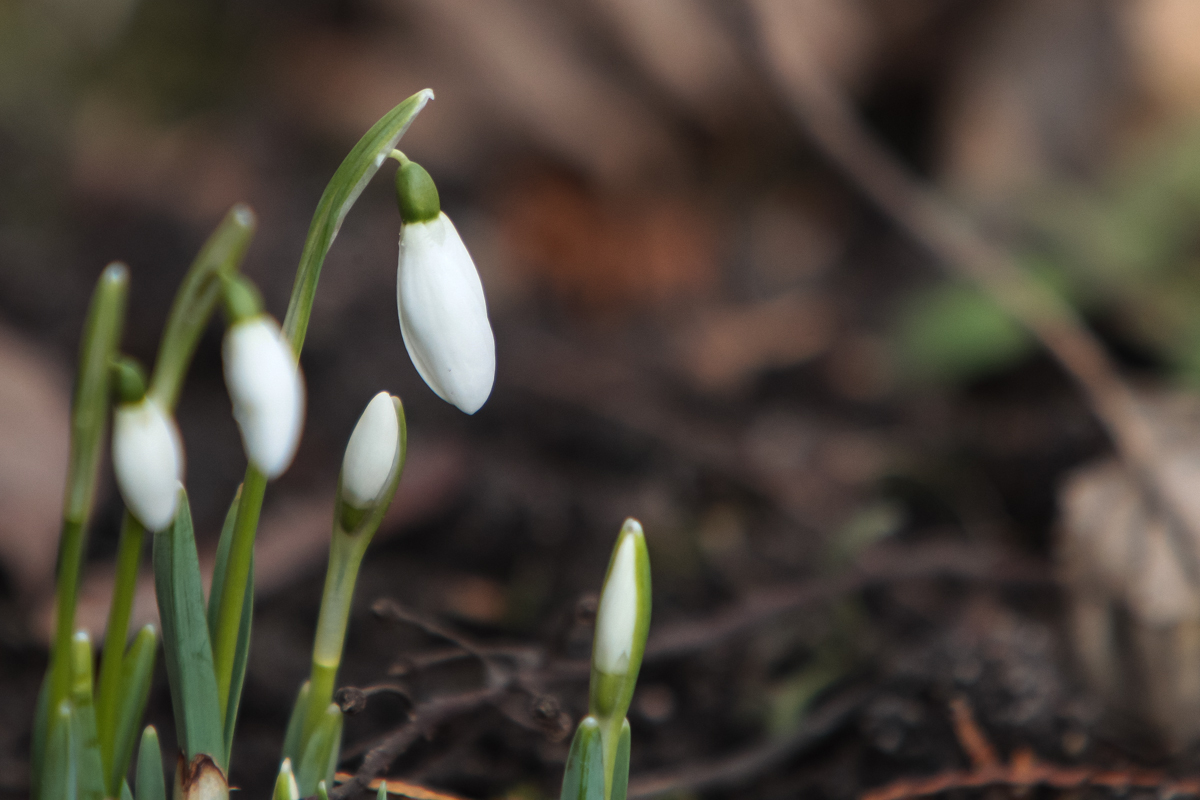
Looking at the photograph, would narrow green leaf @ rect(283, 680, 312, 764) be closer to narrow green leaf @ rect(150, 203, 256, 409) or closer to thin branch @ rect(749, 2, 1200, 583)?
narrow green leaf @ rect(150, 203, 256, 409)

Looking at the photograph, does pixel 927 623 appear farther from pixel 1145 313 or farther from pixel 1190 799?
pixel 1145 313

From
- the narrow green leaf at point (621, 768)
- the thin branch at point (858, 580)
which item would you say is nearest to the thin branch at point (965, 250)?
the thin branch at point (858, 580)

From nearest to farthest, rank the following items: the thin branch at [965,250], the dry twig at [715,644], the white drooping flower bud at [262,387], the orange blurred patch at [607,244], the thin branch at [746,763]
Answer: the white drooping flower bud at [262,387]
the dry twig at [715,644]
the thin branch at [746,763]
the thin branch at [965,250]
the orange blurred patch at [607,244]

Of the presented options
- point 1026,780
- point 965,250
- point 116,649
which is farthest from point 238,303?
point 965,250

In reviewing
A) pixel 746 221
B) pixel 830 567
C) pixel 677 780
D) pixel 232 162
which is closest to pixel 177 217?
pixel 232 162

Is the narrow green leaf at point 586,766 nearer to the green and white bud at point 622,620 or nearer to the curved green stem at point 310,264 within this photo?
the green and white bud at point 622,620

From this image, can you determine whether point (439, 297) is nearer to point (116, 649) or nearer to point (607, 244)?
point (116, 649)
